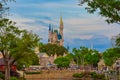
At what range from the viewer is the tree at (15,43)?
47213 mm

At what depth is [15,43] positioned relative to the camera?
49.2m

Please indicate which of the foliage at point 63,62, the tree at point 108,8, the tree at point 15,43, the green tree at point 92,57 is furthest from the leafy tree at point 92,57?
the tree at point 108,8

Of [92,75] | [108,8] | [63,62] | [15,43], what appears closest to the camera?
[108,8]

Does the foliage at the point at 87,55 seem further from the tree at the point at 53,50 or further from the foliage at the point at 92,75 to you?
the tree at the point at 53,50

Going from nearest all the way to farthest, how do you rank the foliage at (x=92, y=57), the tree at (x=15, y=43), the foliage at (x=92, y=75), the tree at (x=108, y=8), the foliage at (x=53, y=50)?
the tree at (x=108, y=8) < the tree at (x=15, y=43) < the foliage at (x=92, y=75) < the foliage at (x=92, y=57) < the foliage at (x=53, y=50)

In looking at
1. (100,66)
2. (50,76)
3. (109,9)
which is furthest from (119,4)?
(100,66)

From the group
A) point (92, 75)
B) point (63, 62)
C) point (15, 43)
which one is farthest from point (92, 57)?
point (15, 43)

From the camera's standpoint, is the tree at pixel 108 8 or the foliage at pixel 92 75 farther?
the foliage at pixel 92 75

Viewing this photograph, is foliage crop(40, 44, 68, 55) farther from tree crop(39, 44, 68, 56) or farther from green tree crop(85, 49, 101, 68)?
green tree crop(85, 49, 101, 68)

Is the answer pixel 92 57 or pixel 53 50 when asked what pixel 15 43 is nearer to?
pixel 92 57

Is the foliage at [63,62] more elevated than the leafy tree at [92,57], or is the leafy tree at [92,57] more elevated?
the leafy tree at [92,57]

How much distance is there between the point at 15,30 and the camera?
4797 centimetres

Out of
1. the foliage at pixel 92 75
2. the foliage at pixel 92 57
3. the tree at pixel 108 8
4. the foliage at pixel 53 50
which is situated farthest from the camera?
the foliage at pixel 53 50

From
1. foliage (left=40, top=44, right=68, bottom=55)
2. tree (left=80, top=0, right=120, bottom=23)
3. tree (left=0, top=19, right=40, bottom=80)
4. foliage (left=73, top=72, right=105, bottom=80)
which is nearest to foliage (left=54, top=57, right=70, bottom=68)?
foliage (left=40, top=44, right=68, bottom=55)
